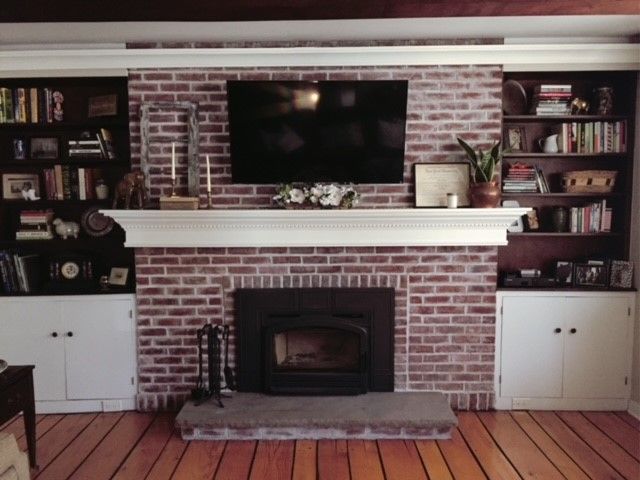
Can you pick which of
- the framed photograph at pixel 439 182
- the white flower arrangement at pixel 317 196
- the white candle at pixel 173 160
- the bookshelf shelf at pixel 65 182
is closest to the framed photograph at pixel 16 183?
the bookshelf shelf at pixel 65 182

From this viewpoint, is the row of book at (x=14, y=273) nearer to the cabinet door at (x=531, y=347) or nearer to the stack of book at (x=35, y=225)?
the stack of book at (x=35, y=225)

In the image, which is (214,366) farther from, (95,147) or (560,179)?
(560,179)

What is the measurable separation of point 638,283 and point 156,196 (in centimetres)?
327

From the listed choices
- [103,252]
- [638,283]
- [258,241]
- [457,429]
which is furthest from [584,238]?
[103,252]

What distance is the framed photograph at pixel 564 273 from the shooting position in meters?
3.84

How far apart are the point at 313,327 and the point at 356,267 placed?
494mm

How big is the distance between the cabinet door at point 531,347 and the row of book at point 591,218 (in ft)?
1.83

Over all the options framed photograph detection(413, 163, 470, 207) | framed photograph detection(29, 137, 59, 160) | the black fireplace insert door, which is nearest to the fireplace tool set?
the black fireplace insert door

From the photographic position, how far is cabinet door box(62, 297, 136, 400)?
3.69 meters

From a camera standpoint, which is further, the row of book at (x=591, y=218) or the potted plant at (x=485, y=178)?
the row of book at (x=591, y=218)

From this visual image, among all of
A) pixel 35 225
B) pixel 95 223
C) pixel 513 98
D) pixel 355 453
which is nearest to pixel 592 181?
pixel 513 98

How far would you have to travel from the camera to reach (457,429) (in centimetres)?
346

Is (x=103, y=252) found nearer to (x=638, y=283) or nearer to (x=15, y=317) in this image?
(x=15, y=317)

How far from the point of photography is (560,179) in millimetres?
3965
